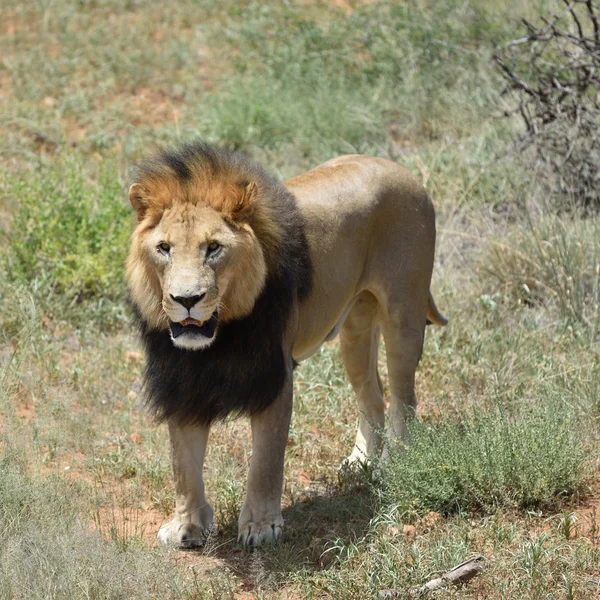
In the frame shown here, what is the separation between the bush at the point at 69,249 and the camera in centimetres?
741

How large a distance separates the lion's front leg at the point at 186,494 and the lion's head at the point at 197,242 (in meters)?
0.55

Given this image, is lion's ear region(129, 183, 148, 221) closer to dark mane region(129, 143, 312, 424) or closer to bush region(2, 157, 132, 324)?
dark mane region(129, 143, 312, 424)

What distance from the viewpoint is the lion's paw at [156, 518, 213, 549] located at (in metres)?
4.69

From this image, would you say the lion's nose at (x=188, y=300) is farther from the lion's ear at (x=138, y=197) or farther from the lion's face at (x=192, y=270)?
the lion's ear at (x=138, y=197)

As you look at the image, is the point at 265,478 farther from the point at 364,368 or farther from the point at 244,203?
the point at 364,368

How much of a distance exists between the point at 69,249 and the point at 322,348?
2.08m

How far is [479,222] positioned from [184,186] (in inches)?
151

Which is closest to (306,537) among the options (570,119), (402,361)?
(402,361)

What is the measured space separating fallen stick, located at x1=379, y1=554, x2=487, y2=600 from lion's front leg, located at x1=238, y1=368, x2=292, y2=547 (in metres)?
0.75

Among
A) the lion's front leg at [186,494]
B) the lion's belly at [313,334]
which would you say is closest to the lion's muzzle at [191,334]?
the lion's front leg at [186,494]

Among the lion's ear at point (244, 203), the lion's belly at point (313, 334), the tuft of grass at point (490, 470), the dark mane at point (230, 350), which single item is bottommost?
the tuft of grass at point (490, 470)

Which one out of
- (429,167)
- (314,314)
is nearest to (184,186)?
(314,314)

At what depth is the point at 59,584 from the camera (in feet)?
12.8

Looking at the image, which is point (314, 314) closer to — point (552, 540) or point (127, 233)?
point (552, 540)
